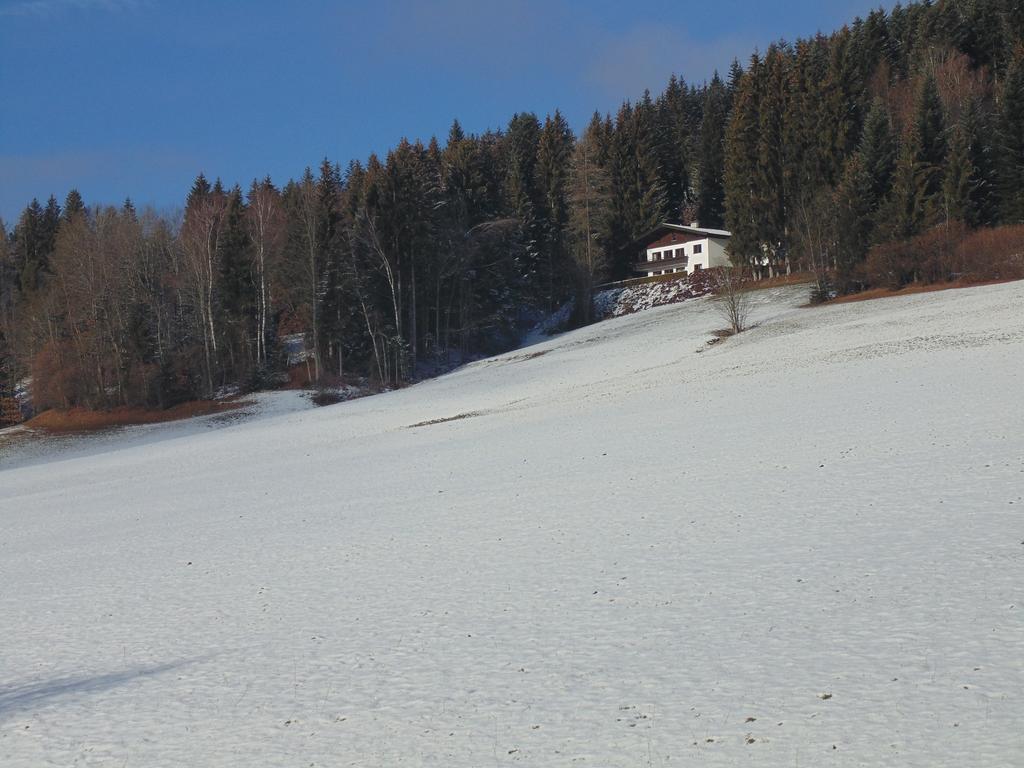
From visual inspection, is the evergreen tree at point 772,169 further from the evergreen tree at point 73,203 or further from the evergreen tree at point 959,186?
the evergreen tree at point 73,203

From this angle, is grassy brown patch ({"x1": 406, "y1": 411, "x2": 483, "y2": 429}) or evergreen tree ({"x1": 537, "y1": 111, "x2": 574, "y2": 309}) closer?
grassy brown patch ({"x1": 406, "y1": 411, "x2": 483, "y2": 429})

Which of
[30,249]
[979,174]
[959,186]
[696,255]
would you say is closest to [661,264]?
[696,255]

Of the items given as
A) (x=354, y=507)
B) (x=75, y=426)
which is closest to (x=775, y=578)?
(x=354, y=507)

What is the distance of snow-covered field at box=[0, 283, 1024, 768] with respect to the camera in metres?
7.23

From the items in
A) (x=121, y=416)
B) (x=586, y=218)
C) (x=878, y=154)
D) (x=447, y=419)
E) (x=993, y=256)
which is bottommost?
(x=447, y=419)

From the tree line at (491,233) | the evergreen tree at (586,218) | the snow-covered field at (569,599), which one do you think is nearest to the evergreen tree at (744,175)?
the tree line at (491,233)

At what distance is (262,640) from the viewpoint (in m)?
10.8

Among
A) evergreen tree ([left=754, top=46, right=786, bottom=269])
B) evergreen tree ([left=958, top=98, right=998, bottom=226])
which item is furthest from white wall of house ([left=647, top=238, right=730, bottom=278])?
evergreen tree ([left=958, top=98, right=998, bottom=226])

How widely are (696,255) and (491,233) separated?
20.5 meters

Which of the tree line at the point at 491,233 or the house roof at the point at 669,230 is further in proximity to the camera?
the house roof at the point at 669,230

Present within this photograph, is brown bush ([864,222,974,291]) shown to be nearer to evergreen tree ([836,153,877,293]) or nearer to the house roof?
evergreen tree ([836,153,877,293])

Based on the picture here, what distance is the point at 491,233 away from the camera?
7319 cm

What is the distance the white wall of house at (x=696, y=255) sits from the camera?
79.2 m

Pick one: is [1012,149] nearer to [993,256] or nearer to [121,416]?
[993,256]
